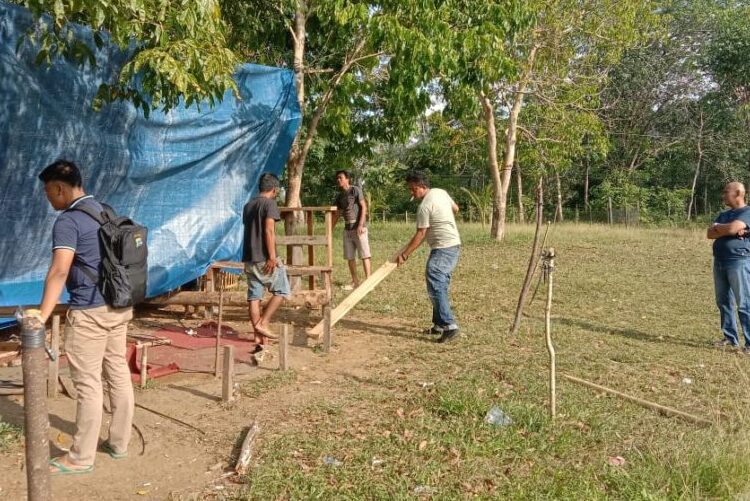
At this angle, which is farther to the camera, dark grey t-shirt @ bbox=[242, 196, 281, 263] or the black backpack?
dark grey t-shirt @ bbox=[242, 196, 281, 263]

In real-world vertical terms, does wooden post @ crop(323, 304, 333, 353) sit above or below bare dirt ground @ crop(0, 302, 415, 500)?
above

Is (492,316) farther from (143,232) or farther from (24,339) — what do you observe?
(24,339)

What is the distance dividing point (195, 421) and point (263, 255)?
202 centimetres

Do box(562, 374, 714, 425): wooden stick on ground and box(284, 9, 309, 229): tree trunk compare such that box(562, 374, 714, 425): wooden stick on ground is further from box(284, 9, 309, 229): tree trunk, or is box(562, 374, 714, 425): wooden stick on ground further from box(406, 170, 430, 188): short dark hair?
box(284, 9, 309, 229): tree trunk

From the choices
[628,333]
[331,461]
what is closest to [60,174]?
[331,461]

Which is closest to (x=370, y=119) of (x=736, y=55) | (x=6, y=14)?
(x=6, y=14)

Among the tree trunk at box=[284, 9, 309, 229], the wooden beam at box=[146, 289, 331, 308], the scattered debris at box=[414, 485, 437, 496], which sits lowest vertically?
the scattered debris at box=[414, 485, 437, 496]

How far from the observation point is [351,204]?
9.30 meters

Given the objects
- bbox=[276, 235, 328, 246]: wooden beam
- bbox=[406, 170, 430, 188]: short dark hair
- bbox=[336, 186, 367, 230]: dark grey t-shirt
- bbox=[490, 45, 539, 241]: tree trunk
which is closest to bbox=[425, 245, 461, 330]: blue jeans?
bbox=[406, 170, 430, 188]: short dark hair

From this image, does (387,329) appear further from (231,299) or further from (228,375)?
(228,375)

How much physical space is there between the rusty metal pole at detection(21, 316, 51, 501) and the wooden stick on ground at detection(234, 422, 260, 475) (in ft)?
4.24

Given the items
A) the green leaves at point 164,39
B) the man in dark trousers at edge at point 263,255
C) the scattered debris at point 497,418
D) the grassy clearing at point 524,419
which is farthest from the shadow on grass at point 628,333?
the green leaves at point 164,39

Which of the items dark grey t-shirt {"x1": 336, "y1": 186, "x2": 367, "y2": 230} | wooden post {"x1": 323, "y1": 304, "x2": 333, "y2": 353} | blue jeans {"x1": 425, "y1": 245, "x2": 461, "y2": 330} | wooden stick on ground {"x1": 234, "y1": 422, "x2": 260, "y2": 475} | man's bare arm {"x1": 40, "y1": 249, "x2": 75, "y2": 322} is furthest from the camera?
dark grey t-shirt {"x1": 336, "y1": 186, "x2": 367, "y2": 230}

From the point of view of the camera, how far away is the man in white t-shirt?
22.4 ft
